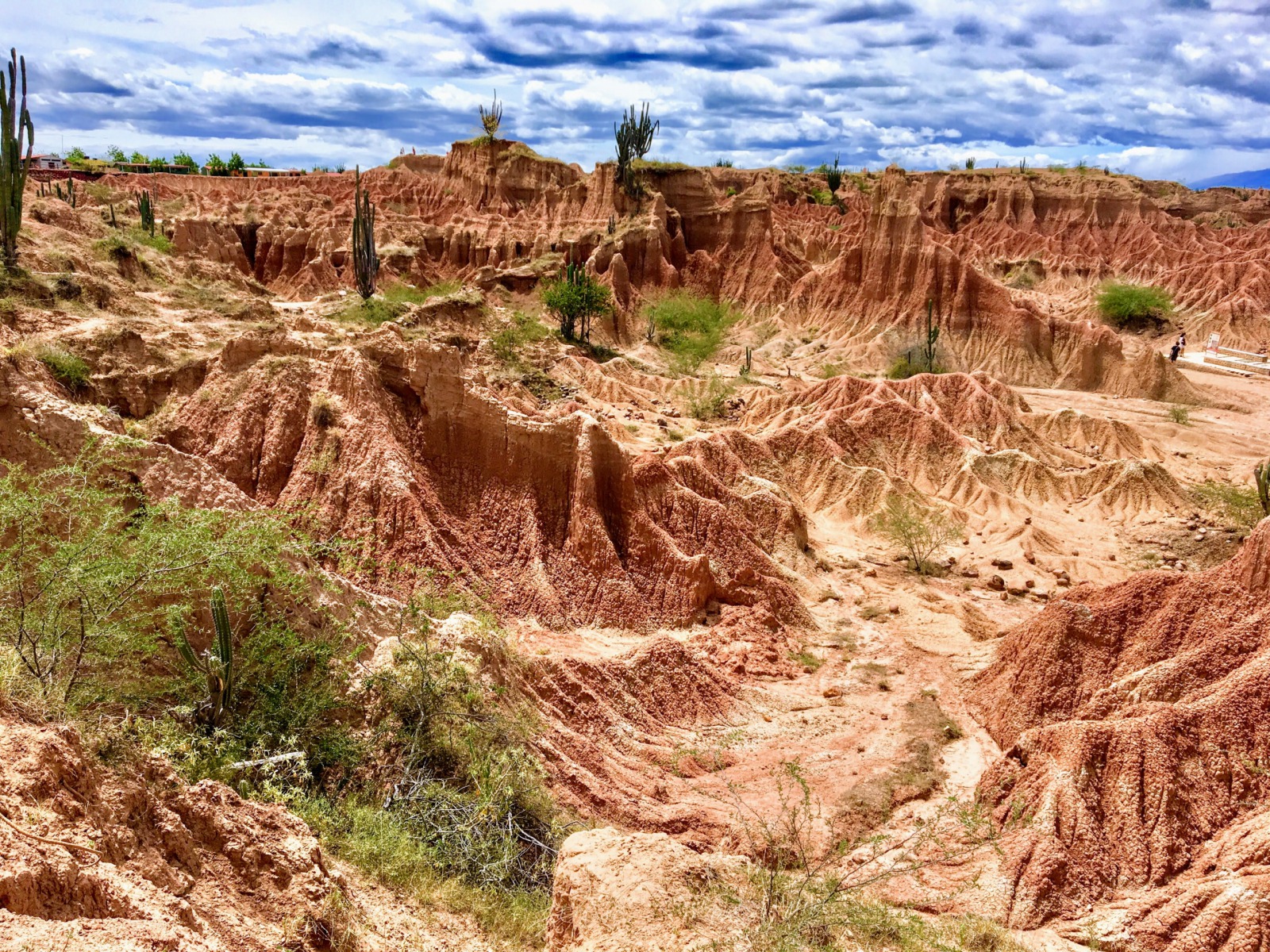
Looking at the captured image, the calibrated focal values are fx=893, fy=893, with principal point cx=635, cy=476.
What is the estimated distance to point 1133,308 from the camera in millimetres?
52781

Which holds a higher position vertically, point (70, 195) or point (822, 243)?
point (822, 243)

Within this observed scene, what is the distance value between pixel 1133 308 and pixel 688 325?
1076 inches

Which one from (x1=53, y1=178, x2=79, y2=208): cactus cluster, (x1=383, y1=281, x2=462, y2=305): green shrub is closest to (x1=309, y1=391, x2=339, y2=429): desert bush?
(x1=383, y1=281, x2=462, y2=305): green shrub

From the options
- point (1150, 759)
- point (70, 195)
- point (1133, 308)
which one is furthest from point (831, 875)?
point (1133, 308)

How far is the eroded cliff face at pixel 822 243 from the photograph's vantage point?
143 ft

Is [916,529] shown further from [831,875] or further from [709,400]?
[831,875]

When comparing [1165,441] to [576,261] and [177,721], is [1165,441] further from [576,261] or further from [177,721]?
[177,721]

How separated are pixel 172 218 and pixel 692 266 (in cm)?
2992

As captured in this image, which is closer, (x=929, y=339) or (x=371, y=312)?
(x=371, y=312)

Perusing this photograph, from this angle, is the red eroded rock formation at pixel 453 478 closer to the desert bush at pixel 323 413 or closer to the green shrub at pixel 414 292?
the desert bush at pixel 323 413

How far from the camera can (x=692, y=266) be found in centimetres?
5294

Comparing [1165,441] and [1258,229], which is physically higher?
[1258,229]

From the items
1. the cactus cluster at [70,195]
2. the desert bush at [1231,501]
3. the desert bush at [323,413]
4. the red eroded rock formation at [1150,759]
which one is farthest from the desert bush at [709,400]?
the cactus cluster at [70,195]

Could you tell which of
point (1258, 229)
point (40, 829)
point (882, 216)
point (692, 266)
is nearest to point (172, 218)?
point (692, 266)
